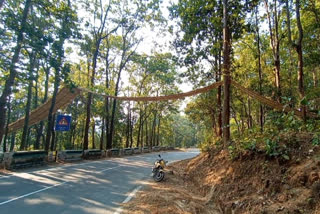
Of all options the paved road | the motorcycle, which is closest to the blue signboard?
the paved road

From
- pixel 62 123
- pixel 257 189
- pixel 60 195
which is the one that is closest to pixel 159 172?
pixel 60 195

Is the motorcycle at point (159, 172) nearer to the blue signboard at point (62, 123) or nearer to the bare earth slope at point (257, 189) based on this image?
the bare earth slope at point (257, 189)

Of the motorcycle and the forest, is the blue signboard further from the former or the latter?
the motorcycle

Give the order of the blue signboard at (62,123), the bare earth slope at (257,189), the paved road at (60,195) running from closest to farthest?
1. the bare earth slope at (257,189)
2. the paved road at (60,195)
3. the blue signboard at (62,123)

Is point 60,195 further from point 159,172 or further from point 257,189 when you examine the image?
point 257,189

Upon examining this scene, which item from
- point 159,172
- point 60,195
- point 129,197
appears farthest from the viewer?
point 159,172

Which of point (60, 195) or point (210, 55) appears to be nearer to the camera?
point (60, 195)

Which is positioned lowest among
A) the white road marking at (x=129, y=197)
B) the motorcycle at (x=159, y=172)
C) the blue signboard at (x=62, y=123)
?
the white road marking at (x=129, y=197)

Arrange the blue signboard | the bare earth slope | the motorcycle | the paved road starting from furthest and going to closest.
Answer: the blue signboard < the motorcycle < the paved road < the bare earth slope

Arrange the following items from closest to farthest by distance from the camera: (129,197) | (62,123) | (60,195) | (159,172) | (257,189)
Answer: (257,189)
(60,195)
(129,197)
(159,172)
(62,123)

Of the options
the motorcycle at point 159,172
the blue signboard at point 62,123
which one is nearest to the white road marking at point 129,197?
the motorcycle at point 159,172

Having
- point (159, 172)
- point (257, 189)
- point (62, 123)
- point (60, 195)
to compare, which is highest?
point (62, 123)


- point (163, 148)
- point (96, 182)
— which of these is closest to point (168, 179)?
point (96, 182)

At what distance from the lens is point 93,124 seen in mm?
37625
